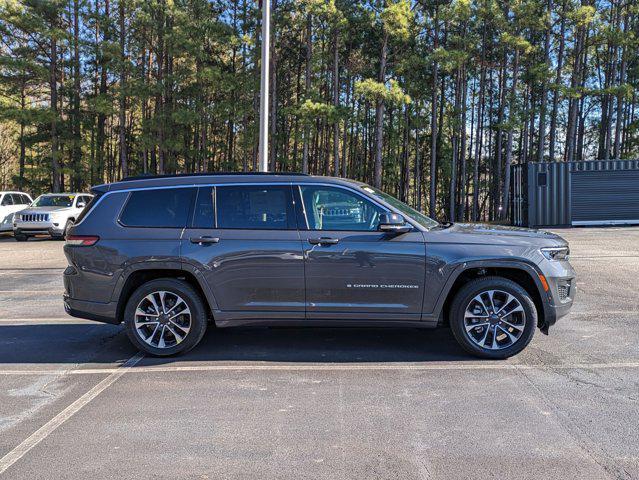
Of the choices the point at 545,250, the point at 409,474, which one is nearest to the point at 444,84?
the point at 545,250

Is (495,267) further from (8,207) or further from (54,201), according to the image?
(8,207)

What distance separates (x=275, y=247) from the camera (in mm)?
5219

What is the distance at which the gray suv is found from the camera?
17.0 ft

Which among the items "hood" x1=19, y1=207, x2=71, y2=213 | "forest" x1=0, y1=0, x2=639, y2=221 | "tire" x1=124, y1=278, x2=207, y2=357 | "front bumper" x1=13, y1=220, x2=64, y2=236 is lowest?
"tire" x1=124, y1=278, x2=207, y2=357

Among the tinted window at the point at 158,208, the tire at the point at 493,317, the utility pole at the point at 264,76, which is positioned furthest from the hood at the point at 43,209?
the tire at the point at 493,317

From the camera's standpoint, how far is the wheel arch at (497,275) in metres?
5.14

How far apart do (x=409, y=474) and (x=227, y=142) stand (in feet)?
140

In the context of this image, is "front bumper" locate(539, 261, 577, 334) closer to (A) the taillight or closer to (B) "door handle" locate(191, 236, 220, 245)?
(B) "door handle" locate(191, 236, 220, 245)

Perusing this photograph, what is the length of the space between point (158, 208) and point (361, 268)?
2.21 metres

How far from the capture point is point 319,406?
13.8ft

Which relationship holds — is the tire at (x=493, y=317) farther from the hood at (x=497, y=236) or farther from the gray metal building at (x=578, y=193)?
the gray metal building at (x=578, y=193)

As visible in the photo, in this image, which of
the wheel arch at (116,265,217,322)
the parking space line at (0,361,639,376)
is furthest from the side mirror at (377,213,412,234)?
the wheel arch at (116,265,217,322)

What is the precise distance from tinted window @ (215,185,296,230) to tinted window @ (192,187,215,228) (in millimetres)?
68

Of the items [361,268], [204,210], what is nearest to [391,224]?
[361,268]
